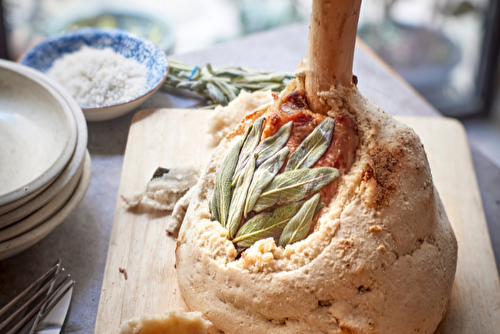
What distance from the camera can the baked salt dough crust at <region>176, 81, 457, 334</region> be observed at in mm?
961

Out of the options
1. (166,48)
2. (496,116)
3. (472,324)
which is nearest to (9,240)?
(472,324)

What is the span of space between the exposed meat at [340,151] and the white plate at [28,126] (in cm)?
73

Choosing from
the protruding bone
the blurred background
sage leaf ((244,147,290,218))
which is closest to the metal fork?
sage leaf ((244,147,290,218))

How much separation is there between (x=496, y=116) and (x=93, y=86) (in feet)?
8.19

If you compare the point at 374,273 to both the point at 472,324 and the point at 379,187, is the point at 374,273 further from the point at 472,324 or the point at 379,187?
the point at 472,324

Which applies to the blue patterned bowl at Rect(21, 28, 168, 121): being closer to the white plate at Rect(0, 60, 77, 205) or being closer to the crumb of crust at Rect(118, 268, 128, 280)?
the white plate at Rect(0, 60, 77, 205)

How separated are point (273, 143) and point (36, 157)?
792 millimetres

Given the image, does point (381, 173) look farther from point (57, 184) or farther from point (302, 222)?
point (57, 184)

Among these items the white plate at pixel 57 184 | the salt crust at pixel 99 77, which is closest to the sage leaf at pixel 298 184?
the white plate at pixel 57 184

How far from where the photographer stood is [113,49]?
1962 mm

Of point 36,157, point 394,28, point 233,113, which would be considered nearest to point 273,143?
point 233,113

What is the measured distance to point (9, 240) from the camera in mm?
1195

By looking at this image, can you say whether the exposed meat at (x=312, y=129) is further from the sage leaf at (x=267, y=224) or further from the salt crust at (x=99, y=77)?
the salt crust at (x=99, y=77)

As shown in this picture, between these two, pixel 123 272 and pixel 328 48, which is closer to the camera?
pixel 328 48
